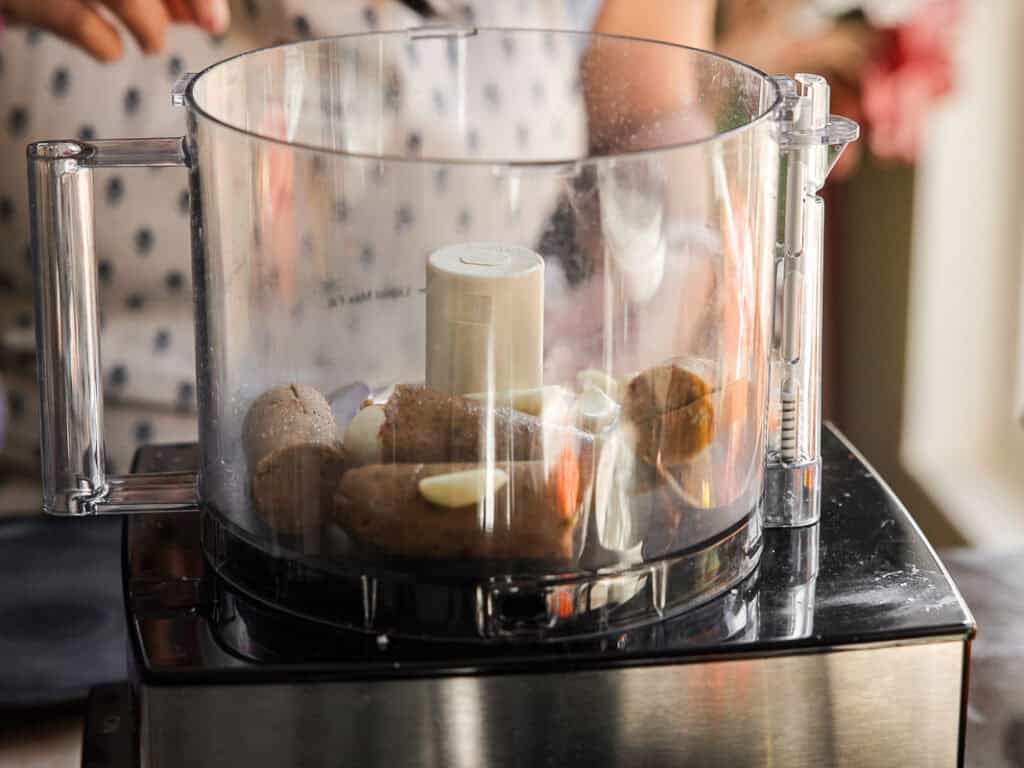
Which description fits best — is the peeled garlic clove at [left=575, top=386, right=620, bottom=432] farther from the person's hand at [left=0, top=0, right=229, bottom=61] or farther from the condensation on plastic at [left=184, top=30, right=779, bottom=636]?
the person's hand at [left=0, top=0, right=229, bottom=61]

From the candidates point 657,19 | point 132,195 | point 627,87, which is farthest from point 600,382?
point 657,19

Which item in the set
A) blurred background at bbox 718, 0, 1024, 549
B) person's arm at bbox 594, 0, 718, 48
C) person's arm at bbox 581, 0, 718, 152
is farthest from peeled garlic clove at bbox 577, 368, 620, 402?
blurred background at bbox 718, 0, 1024, 549

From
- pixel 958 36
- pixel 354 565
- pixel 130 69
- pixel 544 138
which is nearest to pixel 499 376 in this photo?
pixel 354 565

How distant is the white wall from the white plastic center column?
2.77ft

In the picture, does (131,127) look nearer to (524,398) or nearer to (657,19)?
(657,19)

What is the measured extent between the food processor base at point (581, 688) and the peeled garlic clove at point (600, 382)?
0.07 meters

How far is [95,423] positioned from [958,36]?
3.07 feet

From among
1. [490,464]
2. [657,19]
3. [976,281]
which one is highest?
[657,19]

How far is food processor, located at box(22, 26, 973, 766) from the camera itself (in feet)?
1.20

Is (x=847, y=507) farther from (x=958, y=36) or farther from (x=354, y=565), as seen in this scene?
(x=958, y=36)

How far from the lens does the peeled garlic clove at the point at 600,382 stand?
373mm

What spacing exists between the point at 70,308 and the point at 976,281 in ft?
3.05

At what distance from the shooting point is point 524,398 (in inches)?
14.5

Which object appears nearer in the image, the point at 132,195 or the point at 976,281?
the point at 132,195
